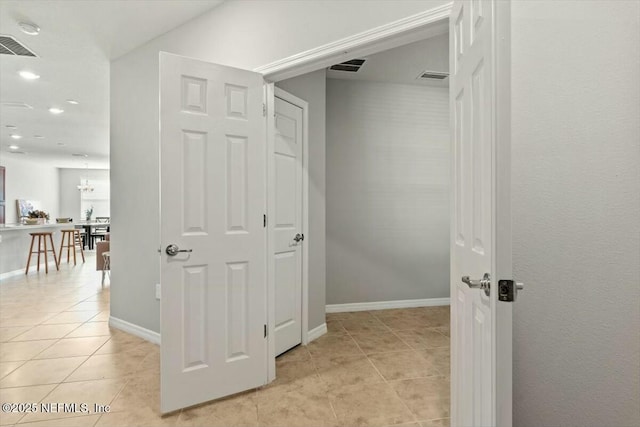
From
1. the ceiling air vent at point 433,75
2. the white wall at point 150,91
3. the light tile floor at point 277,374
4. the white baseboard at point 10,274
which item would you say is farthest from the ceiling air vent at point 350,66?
the white baseboard at point 10,274

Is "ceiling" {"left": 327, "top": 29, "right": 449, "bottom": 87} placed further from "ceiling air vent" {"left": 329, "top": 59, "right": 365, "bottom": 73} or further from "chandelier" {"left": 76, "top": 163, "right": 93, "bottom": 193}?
"chandelier" {"left": 76, "top": 163, "right": 93, "bottom": 193}

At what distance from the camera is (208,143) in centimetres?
211

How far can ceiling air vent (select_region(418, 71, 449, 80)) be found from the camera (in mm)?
3787

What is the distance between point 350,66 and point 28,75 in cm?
366

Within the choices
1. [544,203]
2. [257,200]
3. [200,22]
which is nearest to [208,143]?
[257,200]

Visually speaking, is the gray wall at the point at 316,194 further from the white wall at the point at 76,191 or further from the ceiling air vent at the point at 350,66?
the white wall at the point at 76,191

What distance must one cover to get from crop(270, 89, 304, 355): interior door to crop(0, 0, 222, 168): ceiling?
106cm

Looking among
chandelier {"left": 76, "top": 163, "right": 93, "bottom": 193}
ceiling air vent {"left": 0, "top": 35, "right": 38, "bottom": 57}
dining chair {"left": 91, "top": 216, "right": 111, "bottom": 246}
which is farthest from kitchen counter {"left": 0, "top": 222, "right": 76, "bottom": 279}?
chandelier {"left": 76, "top": 163, "right": 93, "bottom": 193}

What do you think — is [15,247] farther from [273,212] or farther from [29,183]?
[273,212]

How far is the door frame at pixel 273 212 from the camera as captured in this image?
2344mm

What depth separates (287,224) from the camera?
9.39 feet

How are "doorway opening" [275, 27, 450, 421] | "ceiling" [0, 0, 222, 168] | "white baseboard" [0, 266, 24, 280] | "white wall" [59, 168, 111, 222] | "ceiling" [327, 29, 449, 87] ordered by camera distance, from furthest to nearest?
"white wall" [59, 168, 111, 222], "white baseboard" [0, 266, 24, 280], "doorway opening" [275, 27, 450, 421], "ceiling" [327, 29, 449, 87], "ceiling" [0, 0, 222, 168]

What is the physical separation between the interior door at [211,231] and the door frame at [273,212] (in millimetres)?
62

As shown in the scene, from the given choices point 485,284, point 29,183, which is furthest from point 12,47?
point 29,183
